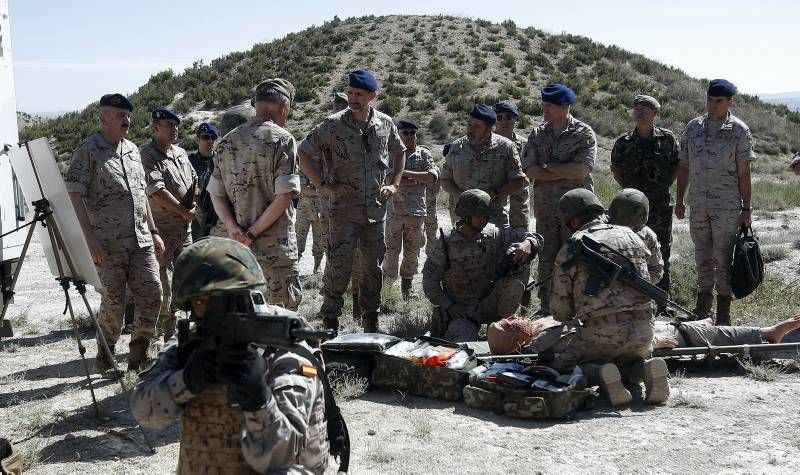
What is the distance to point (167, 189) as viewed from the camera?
7211mm

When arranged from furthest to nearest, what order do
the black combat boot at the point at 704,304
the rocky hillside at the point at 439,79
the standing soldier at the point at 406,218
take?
the rocky hillside at the point at 439,79 → the standing soldier at the point at 406,218 → the black combat boot at the point at 704,304

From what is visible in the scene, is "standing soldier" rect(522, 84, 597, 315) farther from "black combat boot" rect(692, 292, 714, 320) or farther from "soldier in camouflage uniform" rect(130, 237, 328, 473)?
"soldier in camouflage uniform" rect(130, 237, 328, 473)

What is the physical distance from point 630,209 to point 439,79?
3062 centimetres

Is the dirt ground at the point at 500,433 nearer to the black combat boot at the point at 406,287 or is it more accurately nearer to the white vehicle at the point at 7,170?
the white vehicle at the point at 7,170

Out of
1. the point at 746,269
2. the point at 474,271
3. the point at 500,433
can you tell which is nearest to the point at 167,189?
the point at 474,271

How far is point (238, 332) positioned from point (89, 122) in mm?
34069

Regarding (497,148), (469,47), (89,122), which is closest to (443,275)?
(497,148)

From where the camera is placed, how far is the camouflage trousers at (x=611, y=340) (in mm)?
5336

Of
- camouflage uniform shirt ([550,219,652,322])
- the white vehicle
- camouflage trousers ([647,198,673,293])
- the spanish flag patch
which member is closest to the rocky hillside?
the white vehicle

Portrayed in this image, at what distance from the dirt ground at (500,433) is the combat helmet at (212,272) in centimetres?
210

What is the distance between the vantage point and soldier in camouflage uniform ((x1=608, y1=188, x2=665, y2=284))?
6.04 meters

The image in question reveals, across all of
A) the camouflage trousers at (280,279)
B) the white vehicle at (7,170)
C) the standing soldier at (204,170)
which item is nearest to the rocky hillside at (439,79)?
the standing soldier at (204,170)

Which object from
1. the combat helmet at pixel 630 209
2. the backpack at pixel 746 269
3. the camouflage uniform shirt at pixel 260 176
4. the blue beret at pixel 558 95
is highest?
the blue beret at pixel 558 95

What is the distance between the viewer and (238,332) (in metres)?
2.54
